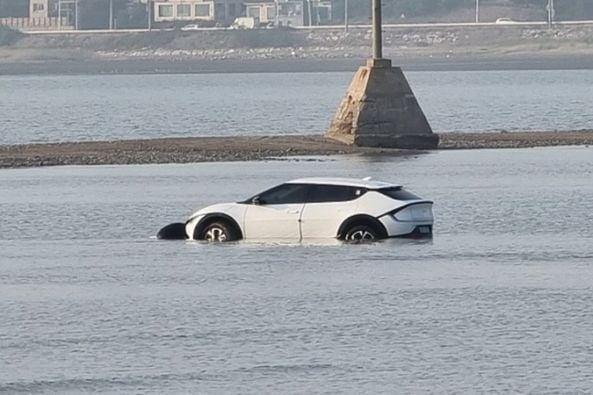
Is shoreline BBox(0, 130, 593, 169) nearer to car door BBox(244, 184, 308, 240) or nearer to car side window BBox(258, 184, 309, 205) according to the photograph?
car door BBox(244, 184, 308, 240)

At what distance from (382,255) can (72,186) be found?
1803cm

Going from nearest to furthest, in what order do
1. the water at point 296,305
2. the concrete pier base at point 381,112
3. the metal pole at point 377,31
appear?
the water at point 296,305
the concrete pier base at point 381,112
the metal pole at point 377,31

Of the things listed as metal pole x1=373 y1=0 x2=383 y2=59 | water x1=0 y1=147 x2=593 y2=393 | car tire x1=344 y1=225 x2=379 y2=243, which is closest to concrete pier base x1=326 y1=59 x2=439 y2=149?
metal pole x1=373 y1=0 x2=383 y2=59

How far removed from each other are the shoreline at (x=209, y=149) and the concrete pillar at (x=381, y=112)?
503 mm

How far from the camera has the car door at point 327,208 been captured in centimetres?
3070

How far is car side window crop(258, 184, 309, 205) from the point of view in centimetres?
3105

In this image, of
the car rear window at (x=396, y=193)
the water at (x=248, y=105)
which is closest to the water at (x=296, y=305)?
the car rear window at (x=396, y=193)

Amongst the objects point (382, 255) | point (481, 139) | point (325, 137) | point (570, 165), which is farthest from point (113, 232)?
point (481, 139)

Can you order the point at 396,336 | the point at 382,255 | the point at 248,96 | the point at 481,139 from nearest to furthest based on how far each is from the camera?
1. the point at 396,336
2. the point at 382,255
3. the point at 481,139
4. the point at 248,96

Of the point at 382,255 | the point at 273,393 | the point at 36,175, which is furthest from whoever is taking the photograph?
the point at 36,175

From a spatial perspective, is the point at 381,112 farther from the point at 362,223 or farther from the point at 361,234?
the point at 362,223

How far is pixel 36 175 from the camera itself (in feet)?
166

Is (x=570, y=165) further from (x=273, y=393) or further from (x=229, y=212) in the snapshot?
(x=273, y=393)

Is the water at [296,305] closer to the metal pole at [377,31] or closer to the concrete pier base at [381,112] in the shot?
the concrete pier base at [381,112]
